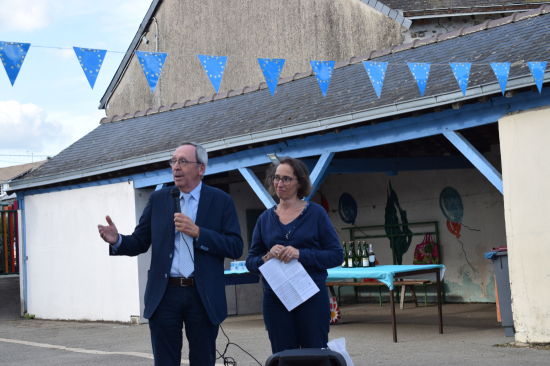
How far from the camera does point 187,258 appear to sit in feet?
11.4

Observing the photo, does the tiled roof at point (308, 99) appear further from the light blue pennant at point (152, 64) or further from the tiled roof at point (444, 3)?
the tiled roof at point (444, 3)

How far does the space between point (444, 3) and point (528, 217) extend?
8615 mm

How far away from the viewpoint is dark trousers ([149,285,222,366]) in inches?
135

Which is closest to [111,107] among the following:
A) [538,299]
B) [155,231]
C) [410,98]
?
[410,98]

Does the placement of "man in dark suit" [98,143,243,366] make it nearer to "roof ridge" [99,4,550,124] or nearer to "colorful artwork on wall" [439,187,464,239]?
"roof ridge" [99,4,550,124]

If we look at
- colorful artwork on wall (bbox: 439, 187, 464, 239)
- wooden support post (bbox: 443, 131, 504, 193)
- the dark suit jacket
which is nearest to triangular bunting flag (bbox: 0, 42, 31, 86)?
the dark suit jacket

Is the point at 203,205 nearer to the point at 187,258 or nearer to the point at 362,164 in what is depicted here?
the point at 187,258

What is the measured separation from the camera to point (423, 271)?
25.1 ft

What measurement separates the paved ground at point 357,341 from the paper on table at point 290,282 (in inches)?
111

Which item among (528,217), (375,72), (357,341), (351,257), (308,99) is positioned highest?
(308,99)

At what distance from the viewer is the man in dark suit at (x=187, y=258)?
3420 mm

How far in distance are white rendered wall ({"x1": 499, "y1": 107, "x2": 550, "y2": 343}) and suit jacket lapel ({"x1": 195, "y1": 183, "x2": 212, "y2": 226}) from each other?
4181mm

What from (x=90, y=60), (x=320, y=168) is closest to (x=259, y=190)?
(x=320, y=168)

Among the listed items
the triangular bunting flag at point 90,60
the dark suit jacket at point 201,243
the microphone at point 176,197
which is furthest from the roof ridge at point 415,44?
the microphone at point 176,197
